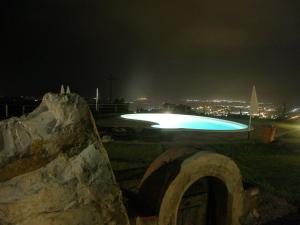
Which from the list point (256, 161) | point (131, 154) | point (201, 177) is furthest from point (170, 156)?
point (256, 161)

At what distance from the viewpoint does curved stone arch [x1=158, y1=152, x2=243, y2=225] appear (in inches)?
160

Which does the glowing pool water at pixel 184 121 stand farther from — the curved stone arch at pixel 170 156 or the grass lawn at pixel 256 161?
the curved stone arch at pixel 170 156

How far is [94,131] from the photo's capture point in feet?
10.6

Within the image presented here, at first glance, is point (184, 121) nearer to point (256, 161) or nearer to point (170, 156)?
point (256, 161)

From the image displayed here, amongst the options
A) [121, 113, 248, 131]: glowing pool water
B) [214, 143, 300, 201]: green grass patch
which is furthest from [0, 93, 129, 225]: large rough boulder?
[121, 113, 248, 131]: glowing pool water

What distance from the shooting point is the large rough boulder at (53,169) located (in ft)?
9.23

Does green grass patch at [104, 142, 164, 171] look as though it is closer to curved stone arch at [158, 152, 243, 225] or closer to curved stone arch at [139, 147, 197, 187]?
curved stone arch at [139, 147, 197, 187]

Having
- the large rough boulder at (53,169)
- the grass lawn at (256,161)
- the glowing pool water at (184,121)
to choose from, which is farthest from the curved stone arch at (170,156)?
the glowing pool water at (184,121)

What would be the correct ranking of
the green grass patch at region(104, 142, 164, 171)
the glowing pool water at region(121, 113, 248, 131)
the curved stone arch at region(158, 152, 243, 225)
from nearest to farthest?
1. the curved stone arch at region(158, 152, 243, 225)
2. the green grass patch at region(104, 142, 164, 171)
3. the glowing pool water at region(121, 113, 248, 131)

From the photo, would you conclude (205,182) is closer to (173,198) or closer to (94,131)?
(173,198)

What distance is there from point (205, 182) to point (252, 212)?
1.71m

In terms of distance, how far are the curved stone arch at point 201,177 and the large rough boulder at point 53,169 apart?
1.10m

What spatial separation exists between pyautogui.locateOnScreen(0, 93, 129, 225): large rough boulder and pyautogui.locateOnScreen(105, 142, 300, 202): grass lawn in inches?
204

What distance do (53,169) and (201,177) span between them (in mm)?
2259
